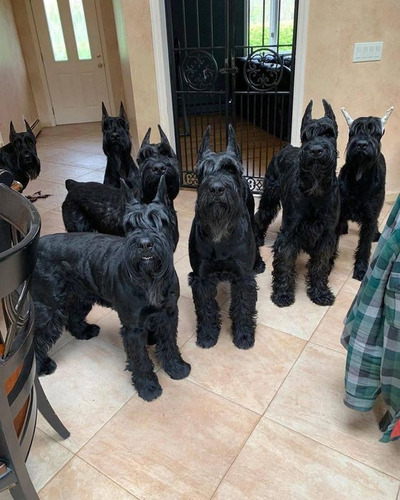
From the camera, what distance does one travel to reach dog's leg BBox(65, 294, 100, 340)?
2.15 m

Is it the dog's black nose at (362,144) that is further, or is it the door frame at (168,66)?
the door frame at (168,66)

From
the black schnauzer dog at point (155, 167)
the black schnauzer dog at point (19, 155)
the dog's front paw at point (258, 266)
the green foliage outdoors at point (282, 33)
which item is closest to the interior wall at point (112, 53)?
the green foliage outdoors at point (282, 33)

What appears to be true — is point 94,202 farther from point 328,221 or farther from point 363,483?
point 363,483

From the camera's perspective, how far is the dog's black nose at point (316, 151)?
1983 mm

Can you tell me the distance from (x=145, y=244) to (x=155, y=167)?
0.74 m

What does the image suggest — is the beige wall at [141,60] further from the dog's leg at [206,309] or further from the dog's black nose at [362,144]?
the dog's leg at [206,309]

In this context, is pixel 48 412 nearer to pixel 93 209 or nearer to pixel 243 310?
pixel 243 310

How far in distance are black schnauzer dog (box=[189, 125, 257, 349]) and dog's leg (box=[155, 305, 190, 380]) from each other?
0.24 meters

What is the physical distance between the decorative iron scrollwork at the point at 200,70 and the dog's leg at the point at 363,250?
7.19ft

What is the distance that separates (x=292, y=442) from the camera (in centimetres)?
161

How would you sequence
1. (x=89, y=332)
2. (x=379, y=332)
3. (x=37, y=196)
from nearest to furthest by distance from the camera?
(x=379, y=332), (x=89, y=332), (x=37, y=196)

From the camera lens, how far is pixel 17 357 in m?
1.01

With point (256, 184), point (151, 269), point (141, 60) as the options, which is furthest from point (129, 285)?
point (141, 60)

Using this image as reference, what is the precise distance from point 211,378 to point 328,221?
112 centimetres
